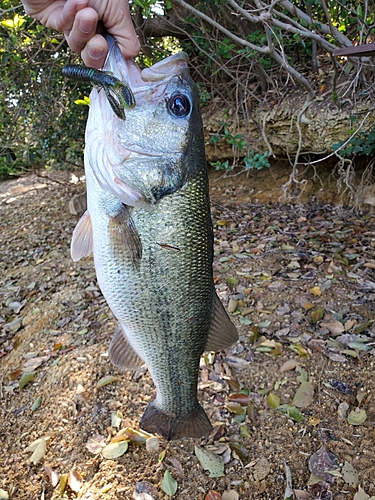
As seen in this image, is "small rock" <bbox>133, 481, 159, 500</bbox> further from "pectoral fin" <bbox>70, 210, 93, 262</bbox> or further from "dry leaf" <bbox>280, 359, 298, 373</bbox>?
"pectoral fin" <bbox>70, 210, 93, 262</bbox>

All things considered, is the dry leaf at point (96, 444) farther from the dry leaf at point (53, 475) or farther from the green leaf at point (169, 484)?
the green leaf at point (169, 484)

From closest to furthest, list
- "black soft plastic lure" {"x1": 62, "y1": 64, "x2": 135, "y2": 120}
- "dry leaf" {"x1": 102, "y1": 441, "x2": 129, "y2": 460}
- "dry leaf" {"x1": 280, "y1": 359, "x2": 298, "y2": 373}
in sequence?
"black soft plastic lure" {"x1": 62, "y1": 64, "x2": 135, "y2": 120} < "dry leaf" {"x1": 102, "y1": 441, "x2": 129, "y2": 460} < "dry leaf" {"x1": 280, "y1": 359, "x2": 298, "y2": 373}

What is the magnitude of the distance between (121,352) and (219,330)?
14.9 inches

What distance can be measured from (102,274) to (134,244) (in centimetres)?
16

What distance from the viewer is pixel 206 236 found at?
A: 4.62 ft

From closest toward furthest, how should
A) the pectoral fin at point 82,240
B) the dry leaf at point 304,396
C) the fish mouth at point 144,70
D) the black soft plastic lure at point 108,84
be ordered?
the black soft plastic lure at point 108,84
the fish mouth at point 144,70
the pectoral fin at point 82,240
the dry leaf at point 304,396

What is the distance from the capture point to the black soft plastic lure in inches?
48.3

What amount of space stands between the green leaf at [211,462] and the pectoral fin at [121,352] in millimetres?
1039

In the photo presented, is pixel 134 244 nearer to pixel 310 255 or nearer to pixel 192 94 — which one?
pixel 192 94

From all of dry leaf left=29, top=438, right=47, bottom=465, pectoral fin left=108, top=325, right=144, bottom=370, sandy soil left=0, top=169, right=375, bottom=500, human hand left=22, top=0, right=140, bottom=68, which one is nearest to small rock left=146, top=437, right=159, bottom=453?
sandy soil left=0, top=169, right=375, bottom=500

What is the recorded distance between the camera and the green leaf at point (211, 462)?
7.38 ft

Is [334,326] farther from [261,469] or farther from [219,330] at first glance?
[219,330]

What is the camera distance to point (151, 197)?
1378mm

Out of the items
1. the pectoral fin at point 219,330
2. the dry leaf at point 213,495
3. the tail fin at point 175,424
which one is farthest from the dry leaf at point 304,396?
the pectoral fin at point 219,330
